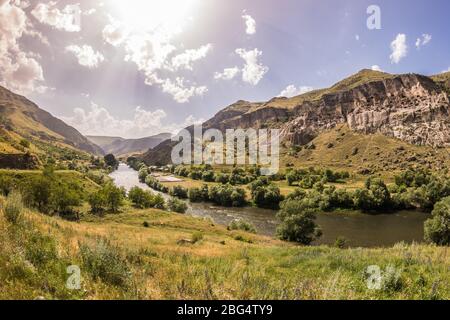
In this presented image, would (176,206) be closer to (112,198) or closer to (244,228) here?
(112,198)

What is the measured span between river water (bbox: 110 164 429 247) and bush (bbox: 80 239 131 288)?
190 ft

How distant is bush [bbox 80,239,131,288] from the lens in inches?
239

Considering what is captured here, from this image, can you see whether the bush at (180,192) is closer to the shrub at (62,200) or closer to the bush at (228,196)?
the bush at (228,196)

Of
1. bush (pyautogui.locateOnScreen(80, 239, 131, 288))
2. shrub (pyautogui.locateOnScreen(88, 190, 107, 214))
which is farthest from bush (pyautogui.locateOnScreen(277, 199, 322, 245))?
bush (pyautogui.locateOnScreen(80, 239, 131, 288))

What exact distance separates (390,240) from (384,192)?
33943 mm

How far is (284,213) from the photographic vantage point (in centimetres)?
→ 5862

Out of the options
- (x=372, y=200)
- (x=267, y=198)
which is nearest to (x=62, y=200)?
(x=267, y=198)

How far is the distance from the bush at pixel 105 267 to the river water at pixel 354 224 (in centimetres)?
5803

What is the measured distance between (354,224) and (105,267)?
78.4m

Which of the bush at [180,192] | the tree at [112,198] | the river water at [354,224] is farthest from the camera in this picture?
the bush at [180,192]

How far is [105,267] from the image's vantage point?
630 centimetres

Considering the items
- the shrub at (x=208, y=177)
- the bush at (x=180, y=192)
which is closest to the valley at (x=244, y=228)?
the bush at (x=180, y=192)

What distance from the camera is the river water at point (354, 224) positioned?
6169 centimetres

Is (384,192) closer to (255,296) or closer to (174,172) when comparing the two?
(255,296)
